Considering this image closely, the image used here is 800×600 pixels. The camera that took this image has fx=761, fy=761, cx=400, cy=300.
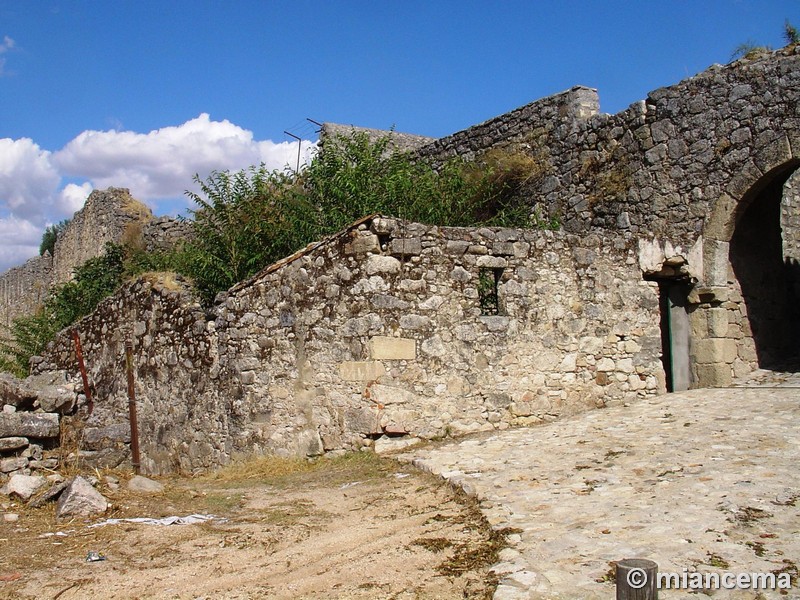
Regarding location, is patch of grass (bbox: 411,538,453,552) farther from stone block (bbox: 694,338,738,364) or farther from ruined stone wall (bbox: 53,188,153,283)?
ruined stone wall (bbox: 53,188,153,283)

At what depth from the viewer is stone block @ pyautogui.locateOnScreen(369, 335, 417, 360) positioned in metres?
7.70

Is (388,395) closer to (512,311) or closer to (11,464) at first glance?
(512,311)

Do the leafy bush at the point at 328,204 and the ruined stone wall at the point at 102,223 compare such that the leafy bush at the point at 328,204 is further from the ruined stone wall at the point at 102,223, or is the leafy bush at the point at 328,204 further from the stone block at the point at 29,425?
the ruined stone wall at the point at 102,223

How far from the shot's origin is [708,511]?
455 cm

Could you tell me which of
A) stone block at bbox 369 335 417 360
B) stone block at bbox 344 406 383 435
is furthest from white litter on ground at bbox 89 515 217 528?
stone block at bbox 369 335 417 360

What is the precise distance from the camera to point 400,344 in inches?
307

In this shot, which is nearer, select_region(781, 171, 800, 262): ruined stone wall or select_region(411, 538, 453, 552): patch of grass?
select_region(411, 538, 453, 552): patch of grass

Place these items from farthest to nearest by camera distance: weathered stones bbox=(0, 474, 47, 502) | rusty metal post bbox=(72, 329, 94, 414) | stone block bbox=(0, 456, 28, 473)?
1. rusty metal post bbox=(72, 329, 94, 414)
2. stone block bbox=(0, 456, 28, 473)
3. weathered stones bbox=(0, 474, 47, 502)

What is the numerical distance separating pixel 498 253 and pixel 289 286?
90.8 inches

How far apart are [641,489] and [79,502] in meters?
4.10

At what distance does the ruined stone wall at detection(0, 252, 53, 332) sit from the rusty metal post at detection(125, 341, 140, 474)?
15448mm

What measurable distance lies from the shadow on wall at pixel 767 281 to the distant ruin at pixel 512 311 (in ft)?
0.11

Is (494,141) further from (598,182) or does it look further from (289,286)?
(289,286)

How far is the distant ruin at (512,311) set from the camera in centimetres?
784
